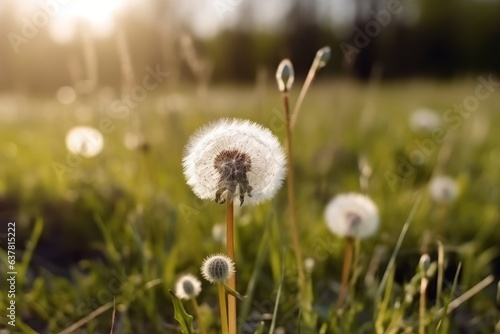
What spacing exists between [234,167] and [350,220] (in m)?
0.74

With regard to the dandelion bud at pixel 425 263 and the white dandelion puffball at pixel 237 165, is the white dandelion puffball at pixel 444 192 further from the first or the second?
the white dandelion puffball at pixel 237 165

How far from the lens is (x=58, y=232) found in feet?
8.04

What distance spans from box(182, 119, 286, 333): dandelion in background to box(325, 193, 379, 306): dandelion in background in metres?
0.60

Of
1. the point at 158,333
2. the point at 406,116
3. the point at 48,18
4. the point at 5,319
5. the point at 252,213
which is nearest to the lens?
the point at 5,319

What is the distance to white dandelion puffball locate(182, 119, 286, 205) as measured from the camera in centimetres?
108

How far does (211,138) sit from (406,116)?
5953 mm

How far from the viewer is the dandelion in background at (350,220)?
1728mm

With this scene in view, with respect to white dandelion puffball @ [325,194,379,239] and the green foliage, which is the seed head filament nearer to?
the green foliage

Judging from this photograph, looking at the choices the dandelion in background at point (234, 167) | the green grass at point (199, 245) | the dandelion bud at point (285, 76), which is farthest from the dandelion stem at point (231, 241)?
the dandelion bud at point (285, 76)

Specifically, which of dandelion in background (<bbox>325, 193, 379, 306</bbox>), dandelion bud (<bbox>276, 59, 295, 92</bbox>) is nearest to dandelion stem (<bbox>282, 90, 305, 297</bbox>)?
dandelion bud (<bbox>276, 59, 295, 92</bbox>)

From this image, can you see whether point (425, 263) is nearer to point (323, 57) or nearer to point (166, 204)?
point (323, 57)

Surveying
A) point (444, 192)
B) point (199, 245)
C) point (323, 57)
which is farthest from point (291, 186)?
point (444, 192)

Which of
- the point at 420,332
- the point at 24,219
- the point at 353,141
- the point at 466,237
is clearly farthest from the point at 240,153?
the point at 353,141

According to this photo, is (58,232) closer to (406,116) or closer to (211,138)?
(211,138)
